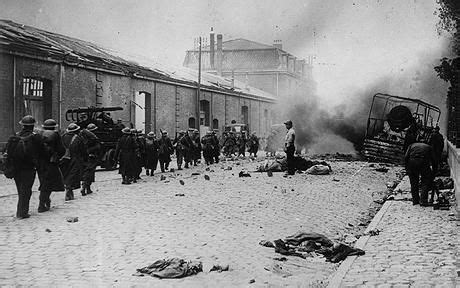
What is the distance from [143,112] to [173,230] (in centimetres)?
2336

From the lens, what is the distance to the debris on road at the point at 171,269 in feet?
18.4

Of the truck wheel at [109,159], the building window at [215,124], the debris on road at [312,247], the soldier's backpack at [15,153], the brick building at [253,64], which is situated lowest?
the debris on road at [312,247]

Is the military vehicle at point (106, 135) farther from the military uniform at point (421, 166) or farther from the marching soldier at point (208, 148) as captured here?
the military uniform at point (421, 166)

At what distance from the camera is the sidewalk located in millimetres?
5289

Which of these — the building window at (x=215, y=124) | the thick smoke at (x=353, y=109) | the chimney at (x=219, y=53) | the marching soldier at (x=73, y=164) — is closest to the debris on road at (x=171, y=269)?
the marching soldier at (x=73, y=164)

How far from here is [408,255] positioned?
641cm

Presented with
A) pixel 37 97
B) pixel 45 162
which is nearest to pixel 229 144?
pixel 37 97

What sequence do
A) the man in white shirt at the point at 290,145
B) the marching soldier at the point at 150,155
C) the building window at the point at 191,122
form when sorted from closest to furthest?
the man in white shirt at the point at 290,145 < the marching soldier at the point at 150,155 < the building window at the point at 191,122

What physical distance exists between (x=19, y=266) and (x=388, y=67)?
99.2 ft

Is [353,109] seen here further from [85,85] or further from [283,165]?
[85,85]

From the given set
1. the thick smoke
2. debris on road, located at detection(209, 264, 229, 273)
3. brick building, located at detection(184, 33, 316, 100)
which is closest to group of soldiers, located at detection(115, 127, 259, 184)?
debris on road, located at detection(209, 264, 229, 273)

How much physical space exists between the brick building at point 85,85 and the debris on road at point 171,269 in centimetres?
1501

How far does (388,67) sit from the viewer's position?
32.7m

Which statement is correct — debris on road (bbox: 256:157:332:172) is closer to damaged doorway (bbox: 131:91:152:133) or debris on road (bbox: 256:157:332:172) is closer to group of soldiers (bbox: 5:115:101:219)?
group of soldiers (bbox: 5:115:101:219)
